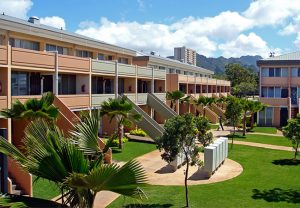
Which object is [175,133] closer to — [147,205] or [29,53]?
[147,205]

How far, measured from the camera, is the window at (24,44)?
1188 inches

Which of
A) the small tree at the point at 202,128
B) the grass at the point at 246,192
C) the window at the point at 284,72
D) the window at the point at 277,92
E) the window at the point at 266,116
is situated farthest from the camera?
the window at the point at 277,92

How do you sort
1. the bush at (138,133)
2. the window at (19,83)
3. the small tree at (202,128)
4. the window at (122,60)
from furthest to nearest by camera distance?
the window at (122,60), the bush at (138,133), the window at (19,83), the small tree at (202,128)

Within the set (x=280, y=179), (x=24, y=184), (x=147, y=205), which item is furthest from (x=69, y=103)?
(x=280, y=179)

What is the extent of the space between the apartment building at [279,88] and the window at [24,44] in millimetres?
41377

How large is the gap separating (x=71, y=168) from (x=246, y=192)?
16891 millimetres

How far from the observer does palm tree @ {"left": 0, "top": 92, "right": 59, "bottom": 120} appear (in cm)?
1945

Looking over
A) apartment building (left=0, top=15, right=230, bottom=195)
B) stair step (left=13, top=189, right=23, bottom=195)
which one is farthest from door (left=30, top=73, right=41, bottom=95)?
stair step (left=13, top=189, right=23, bottom=195)

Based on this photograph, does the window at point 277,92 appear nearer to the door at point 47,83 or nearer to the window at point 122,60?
the window at point 122,60

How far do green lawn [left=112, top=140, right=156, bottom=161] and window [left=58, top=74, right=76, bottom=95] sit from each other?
270 inches

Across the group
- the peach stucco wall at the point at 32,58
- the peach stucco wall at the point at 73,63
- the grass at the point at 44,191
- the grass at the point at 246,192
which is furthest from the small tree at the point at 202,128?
the peach stucco wall at the point at 73,63

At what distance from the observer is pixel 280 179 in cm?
2428

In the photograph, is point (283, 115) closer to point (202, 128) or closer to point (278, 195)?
point (278, 195)

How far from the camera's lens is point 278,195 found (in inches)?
803
